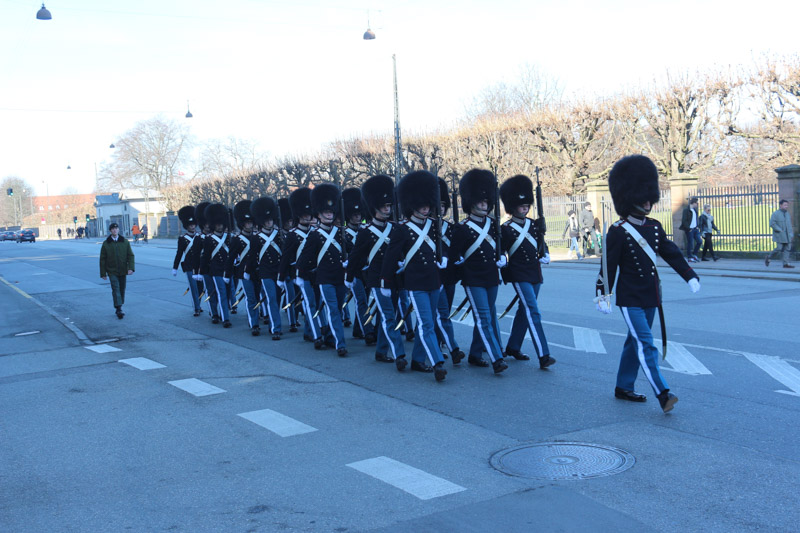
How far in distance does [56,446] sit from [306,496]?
8.58 ft

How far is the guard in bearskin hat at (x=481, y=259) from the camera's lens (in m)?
8.90

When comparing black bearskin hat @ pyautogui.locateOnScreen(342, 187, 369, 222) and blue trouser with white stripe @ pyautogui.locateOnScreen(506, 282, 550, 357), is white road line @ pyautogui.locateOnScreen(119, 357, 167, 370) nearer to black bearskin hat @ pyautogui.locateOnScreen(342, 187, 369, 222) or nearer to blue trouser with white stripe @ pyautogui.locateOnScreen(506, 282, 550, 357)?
black bearskin hat @ pyautogui.locateOnScreen(342, 187, 369, 222)

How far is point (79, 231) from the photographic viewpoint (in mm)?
98812

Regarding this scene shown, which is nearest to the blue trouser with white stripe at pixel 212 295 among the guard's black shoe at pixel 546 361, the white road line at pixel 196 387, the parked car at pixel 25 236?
the white road line at pixel 196 387

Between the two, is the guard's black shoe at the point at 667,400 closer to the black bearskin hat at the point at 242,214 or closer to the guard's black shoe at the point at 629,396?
the guard's black shoe at the point at 629,396

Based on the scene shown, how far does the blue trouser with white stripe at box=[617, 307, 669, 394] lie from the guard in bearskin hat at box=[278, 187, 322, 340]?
4.97 m

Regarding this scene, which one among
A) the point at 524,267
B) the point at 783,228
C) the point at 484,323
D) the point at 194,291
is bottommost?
the point at 194,291

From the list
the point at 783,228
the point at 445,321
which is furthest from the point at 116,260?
the point at 783,228

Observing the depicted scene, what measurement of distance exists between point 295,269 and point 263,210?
1881 millimetres

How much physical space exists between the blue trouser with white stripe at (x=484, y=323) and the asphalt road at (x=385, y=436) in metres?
0.27

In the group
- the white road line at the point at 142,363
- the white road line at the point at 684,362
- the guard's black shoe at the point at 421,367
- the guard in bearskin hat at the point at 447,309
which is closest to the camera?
the white road line at the point at 684,362

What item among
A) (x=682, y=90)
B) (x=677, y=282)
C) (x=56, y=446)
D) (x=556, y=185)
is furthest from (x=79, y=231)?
(x=56, y=446)

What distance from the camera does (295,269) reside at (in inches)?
459

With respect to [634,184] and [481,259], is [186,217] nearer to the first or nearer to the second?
[481,259]
